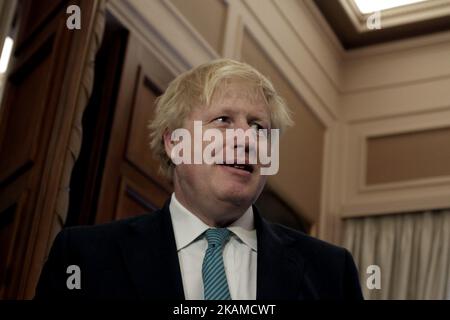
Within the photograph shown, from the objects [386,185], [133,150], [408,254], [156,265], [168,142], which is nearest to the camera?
[156,265]

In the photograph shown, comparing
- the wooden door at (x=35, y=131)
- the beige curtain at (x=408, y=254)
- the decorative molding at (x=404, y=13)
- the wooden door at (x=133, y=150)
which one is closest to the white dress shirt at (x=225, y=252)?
the wooden door at (x=35, y=131)

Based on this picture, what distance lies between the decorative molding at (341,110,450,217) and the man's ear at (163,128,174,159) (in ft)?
11.1

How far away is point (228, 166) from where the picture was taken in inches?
53.2

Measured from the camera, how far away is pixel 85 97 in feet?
8.84

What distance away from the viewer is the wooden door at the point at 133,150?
313 cm

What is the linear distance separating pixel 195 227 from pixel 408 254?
3.53m

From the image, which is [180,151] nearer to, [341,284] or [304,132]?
[341,284]

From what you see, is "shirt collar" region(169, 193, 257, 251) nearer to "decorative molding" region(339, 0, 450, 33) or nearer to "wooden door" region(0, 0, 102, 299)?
"wooden door" region(0, 0, 102, 299)

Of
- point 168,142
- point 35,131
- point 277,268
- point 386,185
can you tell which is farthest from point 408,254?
point 277,268

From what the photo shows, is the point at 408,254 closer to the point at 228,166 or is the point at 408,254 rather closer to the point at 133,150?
the point at 133,150

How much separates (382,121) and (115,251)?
13.2 ft

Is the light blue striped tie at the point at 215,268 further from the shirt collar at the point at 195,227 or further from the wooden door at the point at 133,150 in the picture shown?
the wooden door at the point at 133,150

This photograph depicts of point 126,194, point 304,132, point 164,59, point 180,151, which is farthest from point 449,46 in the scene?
point 180,151
